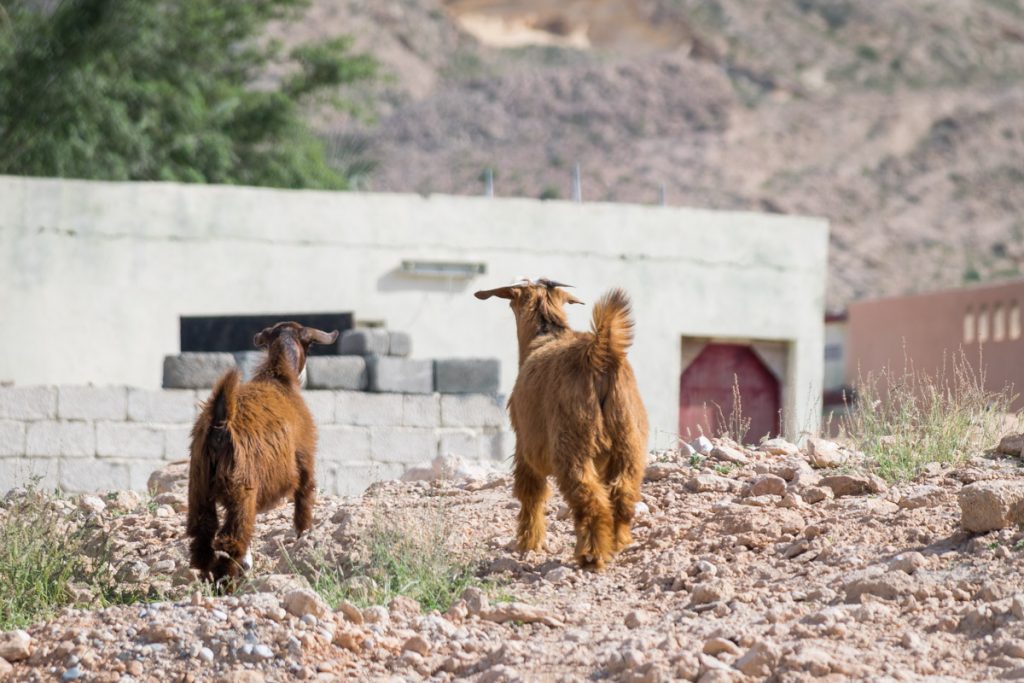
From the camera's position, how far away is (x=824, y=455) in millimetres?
9930

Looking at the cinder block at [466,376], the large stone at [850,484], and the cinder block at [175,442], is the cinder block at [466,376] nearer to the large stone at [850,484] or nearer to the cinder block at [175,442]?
the cinder block at [175,442]

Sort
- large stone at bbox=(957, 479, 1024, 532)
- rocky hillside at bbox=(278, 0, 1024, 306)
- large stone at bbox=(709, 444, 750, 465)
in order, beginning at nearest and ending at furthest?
large stone at bbox=(957, 479, 1024, 532)
large stone at bbox=(709, 444, 750, 465)
rocky hillside at bbox=(278, 0, 1024, 306)

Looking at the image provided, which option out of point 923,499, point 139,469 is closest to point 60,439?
point 139,469

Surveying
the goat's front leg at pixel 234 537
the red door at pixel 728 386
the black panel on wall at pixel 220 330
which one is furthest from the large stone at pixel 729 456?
the red door at pixel 728 386

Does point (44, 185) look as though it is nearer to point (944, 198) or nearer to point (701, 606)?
point (701, 606)

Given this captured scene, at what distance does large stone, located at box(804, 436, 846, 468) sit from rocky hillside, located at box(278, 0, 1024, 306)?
4107 centimetres

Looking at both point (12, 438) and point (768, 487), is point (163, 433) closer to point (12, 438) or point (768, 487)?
point (12, 438)

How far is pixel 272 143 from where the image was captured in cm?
3253

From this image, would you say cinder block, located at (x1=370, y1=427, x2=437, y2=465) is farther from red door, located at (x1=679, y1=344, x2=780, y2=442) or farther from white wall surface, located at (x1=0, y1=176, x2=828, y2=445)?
red door, located at (x1=679, y1=344, x2=780, y2=442)

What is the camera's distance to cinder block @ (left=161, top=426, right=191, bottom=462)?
15797 mm

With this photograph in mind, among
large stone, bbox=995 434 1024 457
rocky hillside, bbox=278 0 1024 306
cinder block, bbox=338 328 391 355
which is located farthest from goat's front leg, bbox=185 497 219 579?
rocky hillside, bbox=278 0 1024 306

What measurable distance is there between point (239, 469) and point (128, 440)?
750 centimetres

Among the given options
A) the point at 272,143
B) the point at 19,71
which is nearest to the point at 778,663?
the point at 19,71

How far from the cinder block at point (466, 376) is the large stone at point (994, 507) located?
889cm
